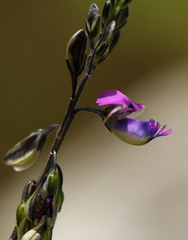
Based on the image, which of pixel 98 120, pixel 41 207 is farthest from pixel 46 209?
pixel 98 120

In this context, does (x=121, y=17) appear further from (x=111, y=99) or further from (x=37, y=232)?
(x=37, y=232)

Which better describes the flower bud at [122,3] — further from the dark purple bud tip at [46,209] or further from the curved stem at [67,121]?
the dark purple bud tip at [46,209]

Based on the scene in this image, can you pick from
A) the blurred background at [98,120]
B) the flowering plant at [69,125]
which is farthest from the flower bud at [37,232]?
the blurred background at [98,120]

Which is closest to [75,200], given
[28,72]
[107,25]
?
[28,72]

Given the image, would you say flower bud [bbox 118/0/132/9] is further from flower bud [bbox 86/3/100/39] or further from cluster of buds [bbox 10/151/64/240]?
cluster of buds [bbox 10/151/64/240]

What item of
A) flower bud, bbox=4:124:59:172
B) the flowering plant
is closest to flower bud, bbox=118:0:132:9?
the flowering plant
